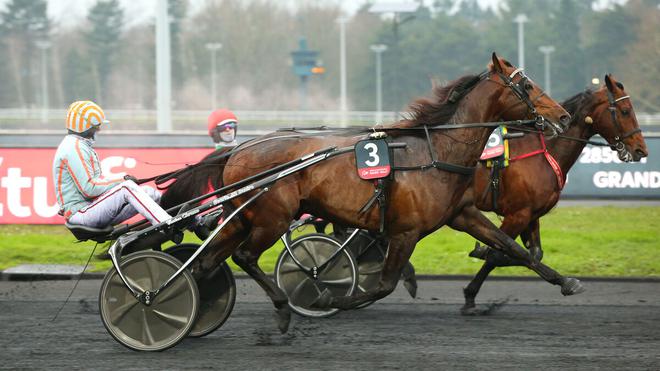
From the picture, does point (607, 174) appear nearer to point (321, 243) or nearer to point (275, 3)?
point (321, 243)

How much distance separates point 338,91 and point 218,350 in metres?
45.6

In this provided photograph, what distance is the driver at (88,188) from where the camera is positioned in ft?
21.2

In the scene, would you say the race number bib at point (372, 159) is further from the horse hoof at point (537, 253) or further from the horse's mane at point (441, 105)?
the horse hoof at point (537, 253)

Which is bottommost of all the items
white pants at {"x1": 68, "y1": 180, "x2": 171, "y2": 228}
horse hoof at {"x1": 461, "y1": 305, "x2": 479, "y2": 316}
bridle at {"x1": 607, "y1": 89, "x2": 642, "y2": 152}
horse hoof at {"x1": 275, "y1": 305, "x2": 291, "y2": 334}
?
horse hoof at {"x1": 461, "y1": 305, "x2": 479, "y2": 316}

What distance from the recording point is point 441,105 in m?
6.95

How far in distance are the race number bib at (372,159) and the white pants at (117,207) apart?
132 centimetres

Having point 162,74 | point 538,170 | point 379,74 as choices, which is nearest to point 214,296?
point 538,170

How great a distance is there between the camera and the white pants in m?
6.45

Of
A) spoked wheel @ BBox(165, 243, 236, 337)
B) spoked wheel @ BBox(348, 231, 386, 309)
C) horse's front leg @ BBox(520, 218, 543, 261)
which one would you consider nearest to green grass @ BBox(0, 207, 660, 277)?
horse's front leg @ BBox(520, 218, 543, 261)

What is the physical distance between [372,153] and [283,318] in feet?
4.22

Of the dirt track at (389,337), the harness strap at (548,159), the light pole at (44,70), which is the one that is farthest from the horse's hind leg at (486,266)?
the light pole at (44,70)

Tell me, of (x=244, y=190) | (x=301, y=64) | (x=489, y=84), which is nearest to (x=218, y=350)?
(x=244, y=190)

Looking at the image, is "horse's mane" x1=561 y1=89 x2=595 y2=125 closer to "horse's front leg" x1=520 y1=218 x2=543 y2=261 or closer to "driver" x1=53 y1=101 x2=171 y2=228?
"horse's front leg" x1=520 y1=218 x2=543 y2=261

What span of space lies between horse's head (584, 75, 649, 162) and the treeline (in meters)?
41.3
